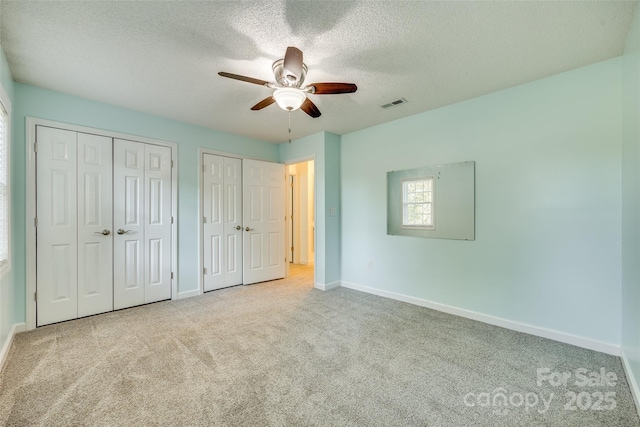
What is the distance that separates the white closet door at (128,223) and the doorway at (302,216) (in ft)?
10.7

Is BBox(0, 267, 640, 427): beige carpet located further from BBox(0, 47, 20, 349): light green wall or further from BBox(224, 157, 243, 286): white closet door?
BBox(224, 157, 243, 286): white closet door

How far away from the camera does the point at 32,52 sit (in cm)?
209

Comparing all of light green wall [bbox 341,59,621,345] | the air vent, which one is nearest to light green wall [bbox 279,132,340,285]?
light green wall [bbox 341,59,621,345]

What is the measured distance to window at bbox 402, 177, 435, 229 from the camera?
329 cm

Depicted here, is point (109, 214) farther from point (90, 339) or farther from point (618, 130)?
point (618, 130)

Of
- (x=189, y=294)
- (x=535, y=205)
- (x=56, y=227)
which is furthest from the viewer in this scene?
(x=189, y=294)

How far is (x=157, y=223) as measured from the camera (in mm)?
3475

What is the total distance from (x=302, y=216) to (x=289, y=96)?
4549mm

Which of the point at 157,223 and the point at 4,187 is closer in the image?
the point at 4,187

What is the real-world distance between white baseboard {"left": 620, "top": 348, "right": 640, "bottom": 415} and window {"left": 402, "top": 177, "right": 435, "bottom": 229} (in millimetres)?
1790

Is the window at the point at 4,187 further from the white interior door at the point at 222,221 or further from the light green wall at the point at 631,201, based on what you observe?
the light green wall at the point at 631,201

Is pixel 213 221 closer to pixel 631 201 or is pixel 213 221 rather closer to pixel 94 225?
pixel 94 225

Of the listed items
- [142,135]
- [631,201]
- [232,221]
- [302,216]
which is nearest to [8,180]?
[142,135]

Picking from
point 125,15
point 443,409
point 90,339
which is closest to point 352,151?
point 125,15
